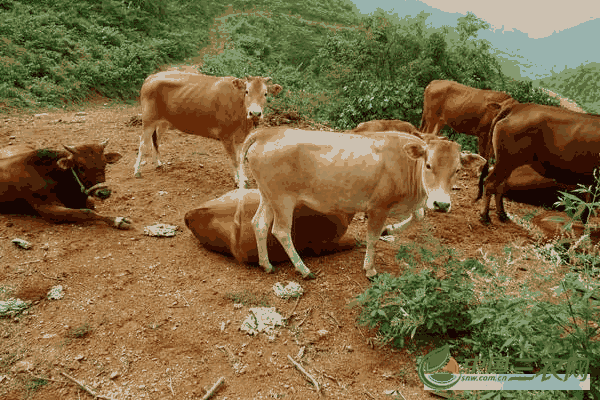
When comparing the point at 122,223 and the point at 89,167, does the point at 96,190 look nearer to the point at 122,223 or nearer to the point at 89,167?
the point at 89,167

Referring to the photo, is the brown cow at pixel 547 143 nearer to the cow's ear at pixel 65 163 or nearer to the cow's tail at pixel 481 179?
the cow's tail at pixel 481 179

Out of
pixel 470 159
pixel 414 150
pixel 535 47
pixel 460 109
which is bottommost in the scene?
pixel 460 109

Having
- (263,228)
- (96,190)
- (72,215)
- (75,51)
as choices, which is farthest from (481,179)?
(75,51)

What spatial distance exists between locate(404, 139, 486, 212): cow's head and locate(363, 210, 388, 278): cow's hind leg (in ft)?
1.81

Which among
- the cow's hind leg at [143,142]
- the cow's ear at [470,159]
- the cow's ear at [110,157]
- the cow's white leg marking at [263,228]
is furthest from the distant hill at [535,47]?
the cow's white leg marking at [263,228]

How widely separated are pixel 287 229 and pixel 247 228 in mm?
499

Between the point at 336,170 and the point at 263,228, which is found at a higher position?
the point at 336,170

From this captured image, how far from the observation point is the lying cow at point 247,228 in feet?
15.7

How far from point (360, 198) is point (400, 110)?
22.2 ft

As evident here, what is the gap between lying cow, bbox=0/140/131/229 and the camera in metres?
5.27

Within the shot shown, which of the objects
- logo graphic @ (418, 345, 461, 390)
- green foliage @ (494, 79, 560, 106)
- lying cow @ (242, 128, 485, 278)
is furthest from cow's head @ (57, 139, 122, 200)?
green foliage @ (494, 79, 560, 106)

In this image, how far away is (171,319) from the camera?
154 inches

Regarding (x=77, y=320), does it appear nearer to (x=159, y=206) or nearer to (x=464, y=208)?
(x=159, y=206)

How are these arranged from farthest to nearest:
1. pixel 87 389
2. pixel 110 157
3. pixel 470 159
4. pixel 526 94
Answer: pixel 526 94, pixel 110 157, pixel 470 159, pixel 87 389
